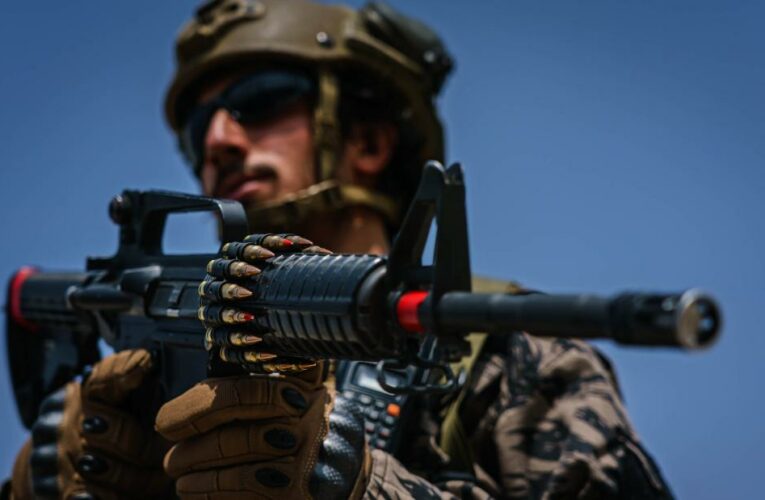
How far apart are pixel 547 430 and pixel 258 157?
1801 mm

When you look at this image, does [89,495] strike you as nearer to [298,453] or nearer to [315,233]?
[298,453]

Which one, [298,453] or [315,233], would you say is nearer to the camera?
[298,453]

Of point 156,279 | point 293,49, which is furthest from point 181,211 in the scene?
point 293,49

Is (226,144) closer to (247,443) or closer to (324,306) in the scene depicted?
(247,443)

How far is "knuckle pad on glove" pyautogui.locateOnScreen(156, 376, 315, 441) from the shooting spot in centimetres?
225

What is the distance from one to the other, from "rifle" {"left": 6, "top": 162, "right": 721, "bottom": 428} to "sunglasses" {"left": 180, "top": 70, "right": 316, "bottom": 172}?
3.78 ft

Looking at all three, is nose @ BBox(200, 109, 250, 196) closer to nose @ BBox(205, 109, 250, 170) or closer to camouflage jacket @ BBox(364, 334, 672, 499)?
nose @ BBox(205, 109, 250, 170)

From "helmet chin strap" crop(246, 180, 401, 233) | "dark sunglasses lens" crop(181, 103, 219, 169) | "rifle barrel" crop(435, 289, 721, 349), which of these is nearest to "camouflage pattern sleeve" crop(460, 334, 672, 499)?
"helmet chin strap" crop(246, 180, 401, 233)

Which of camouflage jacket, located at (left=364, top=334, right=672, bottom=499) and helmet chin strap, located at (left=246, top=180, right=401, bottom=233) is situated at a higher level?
helmet chin strap, located at (left=246, top=180, right=401, bottom=233)

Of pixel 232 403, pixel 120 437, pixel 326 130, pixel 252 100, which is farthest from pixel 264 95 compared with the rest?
pixel 232 403

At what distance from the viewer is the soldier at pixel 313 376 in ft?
7.54

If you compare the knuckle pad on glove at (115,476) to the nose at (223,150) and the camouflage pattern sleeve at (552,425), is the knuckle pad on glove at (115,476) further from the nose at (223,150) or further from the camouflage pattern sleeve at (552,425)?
the nose at (223,150)

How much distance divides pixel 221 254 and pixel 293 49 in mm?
2334

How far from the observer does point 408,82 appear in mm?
4750
